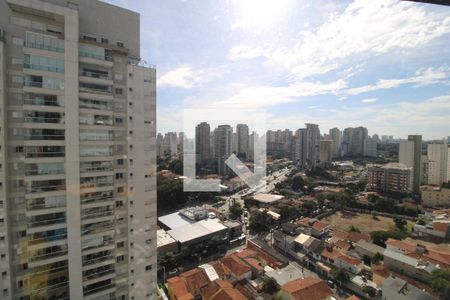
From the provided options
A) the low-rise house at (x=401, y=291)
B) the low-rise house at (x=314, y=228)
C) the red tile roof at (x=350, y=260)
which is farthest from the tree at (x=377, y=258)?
the low-rise house at (x=314, y=228)

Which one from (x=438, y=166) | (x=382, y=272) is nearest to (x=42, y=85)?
(x=382, y=272)

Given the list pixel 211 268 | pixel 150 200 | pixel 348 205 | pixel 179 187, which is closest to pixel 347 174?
pixel 348 205

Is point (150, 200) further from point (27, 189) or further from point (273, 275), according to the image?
point (273, 275)

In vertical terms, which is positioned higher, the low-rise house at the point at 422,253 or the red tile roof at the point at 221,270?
the low-rise house at the point at 422,253

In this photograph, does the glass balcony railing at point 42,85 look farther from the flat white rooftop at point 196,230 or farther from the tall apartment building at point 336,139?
the tall apartment building at point 336,139

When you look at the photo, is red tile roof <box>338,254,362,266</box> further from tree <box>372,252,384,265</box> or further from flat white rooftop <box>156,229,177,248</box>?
flat white rooftop <box>156,229,177,248</box>

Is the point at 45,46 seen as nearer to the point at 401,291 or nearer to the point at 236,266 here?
the point at 236,266
